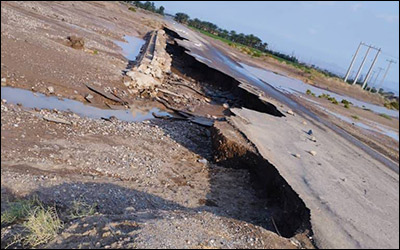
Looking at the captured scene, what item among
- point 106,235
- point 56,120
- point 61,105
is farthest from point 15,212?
point 61,105

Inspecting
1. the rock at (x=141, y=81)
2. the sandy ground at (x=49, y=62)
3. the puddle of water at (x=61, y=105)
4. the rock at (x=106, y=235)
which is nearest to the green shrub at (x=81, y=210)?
the rock at (x=106, y=235)

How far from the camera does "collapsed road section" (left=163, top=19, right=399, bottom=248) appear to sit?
4125mm

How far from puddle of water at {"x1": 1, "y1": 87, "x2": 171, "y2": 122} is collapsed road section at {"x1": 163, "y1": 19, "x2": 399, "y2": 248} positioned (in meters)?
2.82

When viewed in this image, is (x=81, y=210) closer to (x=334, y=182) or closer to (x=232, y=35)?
(x=334, y=182)

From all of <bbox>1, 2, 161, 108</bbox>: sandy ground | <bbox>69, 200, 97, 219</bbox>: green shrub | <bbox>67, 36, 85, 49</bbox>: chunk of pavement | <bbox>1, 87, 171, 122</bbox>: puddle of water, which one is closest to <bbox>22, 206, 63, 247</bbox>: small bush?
<bbox>69, 200, 97, 219</bbox>: green shrub

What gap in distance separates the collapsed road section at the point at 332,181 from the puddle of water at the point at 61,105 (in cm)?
282

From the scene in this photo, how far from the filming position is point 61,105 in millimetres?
8227

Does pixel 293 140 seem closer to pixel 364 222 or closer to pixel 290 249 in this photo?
pixel 364 222

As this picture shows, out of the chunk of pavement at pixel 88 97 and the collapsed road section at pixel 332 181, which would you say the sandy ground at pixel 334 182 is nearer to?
the collapsed road section at pixel 332 181

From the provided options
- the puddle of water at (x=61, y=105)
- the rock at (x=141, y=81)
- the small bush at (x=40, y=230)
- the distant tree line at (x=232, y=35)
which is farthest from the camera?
the distant tree line at (x=232, y=35)

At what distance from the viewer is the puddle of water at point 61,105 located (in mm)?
7618

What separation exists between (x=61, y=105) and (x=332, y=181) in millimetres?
6207

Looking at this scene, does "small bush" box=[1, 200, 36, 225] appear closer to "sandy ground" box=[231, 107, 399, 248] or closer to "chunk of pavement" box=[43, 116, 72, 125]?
"chunk of pavement" box=[43, 116, 72, 125]

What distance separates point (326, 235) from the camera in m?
4.10
